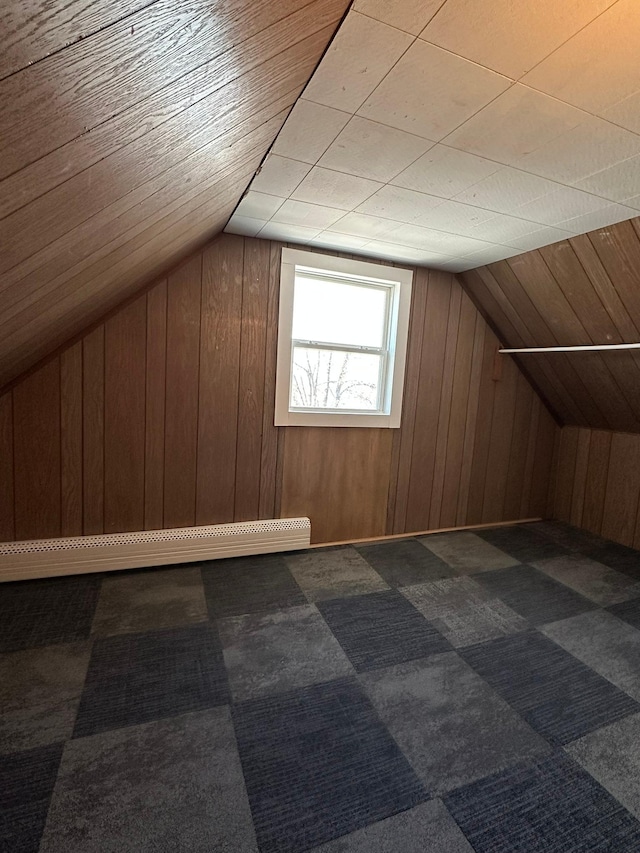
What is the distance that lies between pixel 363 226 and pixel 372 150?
2.64 feet

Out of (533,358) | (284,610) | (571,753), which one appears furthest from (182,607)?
(533,358)

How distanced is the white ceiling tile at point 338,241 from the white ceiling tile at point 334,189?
0.45 m

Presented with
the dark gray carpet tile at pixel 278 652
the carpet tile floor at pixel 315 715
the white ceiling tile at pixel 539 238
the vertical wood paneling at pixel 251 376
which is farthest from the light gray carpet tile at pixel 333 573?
the white ceiling tile at pixel 539 238

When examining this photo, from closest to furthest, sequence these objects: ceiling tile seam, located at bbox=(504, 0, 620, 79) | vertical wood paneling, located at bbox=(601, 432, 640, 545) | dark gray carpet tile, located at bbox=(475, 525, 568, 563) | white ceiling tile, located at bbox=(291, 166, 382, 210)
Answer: ceiling tile seam, located at bbox=(504, 0, 620, 79), white ceiling tile, located at bbox=(291, 166, 382, 210), dark gray carpet tile, located at bbox=(475, 525, 568, 563), vertical wood paneling, located at bbox=(601, 432, 640, 545)

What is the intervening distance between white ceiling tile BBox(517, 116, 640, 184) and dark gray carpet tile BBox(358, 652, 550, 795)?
7.25ft

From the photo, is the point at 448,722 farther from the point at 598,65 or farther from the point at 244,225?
the point at 244,225

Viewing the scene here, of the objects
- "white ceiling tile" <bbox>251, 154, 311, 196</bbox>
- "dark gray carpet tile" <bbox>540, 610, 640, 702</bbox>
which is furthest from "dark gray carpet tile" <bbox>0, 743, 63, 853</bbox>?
"white ceiling tile" <bbox>251, 154, 311, 196</bbox>

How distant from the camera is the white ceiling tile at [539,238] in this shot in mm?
2201

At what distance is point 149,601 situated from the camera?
222 centimetres

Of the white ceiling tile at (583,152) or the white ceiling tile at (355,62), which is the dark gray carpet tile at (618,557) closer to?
the white ceiling tile at (583,152)

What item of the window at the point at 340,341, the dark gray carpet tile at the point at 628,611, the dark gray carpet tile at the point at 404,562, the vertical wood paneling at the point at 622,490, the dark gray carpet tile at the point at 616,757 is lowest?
the dark gray carpet tile at the point at 404,562

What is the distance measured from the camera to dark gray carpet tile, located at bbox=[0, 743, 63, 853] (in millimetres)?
1062

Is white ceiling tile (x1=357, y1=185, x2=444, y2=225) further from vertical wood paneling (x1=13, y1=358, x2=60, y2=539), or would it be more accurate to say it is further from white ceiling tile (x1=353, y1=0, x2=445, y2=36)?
vertical wood paneling (x1=13, y1=358, x2=60, y2=539)

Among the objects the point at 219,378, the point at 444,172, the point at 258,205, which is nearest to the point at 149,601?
the point at 219,378
